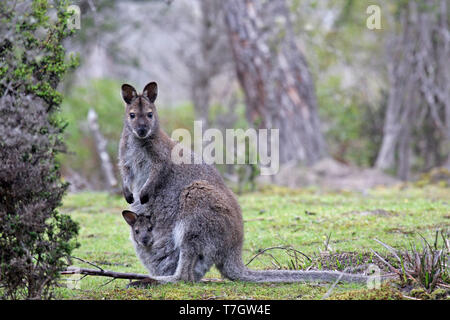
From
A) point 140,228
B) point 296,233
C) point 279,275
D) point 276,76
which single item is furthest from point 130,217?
point 276,76

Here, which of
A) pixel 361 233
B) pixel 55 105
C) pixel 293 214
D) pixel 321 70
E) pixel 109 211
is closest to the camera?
pixel 55 105

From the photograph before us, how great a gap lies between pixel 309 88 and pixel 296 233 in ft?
20.7

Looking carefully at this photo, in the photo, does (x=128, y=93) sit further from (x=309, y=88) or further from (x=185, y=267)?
(x=309, y=88)

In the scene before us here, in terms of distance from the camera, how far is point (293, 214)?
838 cm

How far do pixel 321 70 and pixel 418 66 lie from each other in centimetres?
462

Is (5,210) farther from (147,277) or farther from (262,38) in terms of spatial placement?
(262,38)

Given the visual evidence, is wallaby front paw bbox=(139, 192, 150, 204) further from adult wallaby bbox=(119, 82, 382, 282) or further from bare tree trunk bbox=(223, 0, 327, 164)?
bare tree trunk bbox=(223, 0, 327, 164)

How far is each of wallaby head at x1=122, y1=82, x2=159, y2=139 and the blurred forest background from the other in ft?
11.7

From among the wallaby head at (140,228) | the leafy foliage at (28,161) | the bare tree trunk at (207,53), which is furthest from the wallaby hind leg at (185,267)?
the bare tree trunk at (207,53)

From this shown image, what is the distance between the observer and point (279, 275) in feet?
17.3

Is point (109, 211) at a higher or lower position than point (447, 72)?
lower

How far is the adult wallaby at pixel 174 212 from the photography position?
5430mm

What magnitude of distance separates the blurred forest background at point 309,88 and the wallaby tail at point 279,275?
5313 mm
